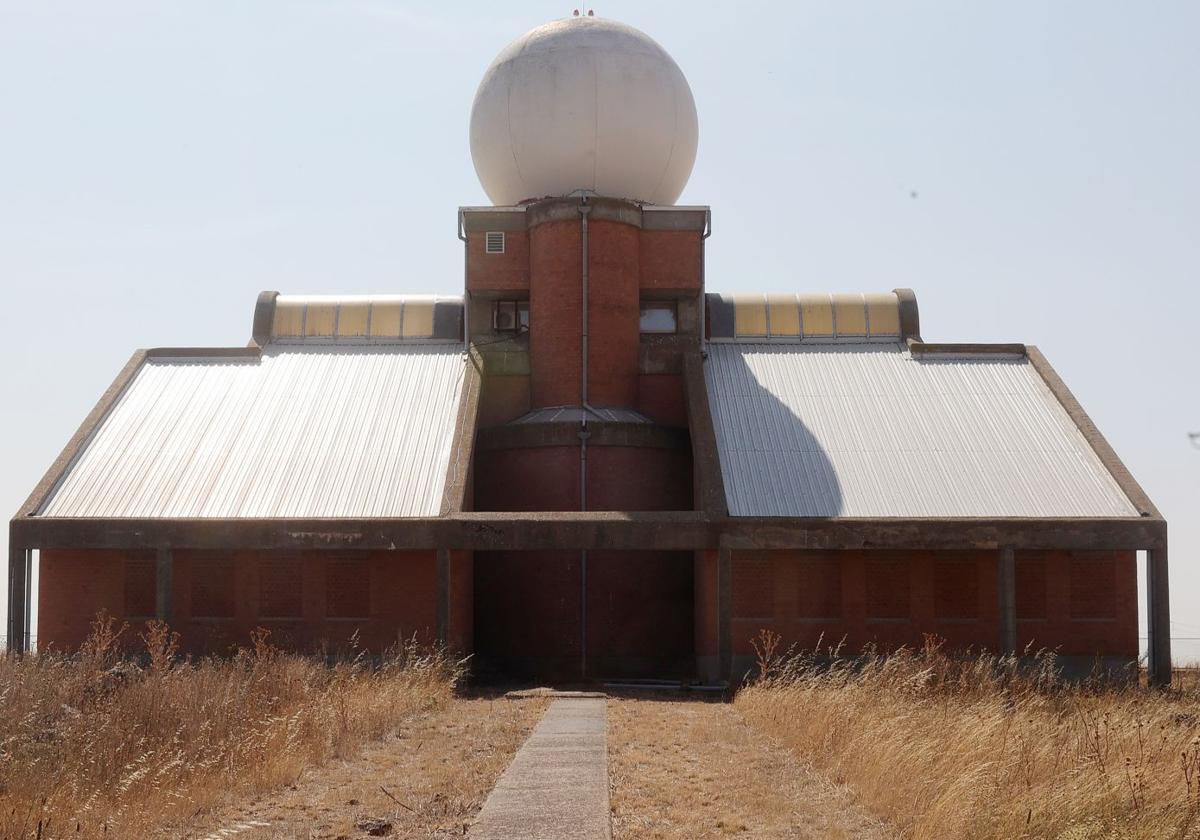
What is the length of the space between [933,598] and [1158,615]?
4.62 metres

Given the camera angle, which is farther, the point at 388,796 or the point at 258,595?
the point at 258,595

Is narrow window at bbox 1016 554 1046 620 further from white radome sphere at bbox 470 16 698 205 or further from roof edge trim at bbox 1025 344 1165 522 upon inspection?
white radome sphere at bbox 470 16 698 205

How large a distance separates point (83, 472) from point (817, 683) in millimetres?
17813

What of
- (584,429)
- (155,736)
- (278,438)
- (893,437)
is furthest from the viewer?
(584,429)

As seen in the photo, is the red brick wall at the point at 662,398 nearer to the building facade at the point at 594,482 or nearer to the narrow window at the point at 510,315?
the building facade at the point at 594,482

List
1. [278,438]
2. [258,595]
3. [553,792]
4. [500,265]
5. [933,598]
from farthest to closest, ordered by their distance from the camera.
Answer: [500,265] → [278,438] → [258,595] → [933,598] → [553,792]

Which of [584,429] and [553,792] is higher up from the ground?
[584,429]

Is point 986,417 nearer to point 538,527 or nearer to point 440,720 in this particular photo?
point 538,527

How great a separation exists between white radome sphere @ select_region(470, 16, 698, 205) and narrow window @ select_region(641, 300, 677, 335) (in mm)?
3489

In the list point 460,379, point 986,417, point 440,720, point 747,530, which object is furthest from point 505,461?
point 440,720

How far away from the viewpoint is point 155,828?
11.4 m

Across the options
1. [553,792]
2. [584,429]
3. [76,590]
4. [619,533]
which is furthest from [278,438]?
[553,792]

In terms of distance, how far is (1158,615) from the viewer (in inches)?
1149

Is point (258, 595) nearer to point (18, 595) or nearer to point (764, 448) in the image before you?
point (18, 595)
